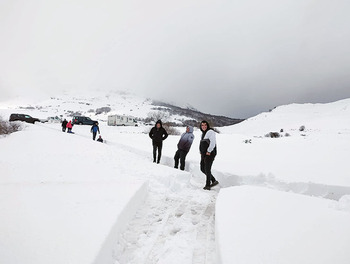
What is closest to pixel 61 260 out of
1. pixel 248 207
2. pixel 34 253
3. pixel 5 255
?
pixel 34 253

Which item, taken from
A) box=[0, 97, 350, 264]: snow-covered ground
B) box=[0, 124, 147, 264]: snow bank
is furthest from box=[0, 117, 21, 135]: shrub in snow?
box=[0, 124, 147, 264]: snow bank

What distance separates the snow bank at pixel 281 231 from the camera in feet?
7.33

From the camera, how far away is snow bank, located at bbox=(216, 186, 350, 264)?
223 centimetres

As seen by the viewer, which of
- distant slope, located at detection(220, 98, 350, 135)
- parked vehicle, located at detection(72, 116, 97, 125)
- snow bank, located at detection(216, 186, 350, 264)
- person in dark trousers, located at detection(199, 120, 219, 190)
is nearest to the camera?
snow bank, located at detection(216, 186, 350, 264)

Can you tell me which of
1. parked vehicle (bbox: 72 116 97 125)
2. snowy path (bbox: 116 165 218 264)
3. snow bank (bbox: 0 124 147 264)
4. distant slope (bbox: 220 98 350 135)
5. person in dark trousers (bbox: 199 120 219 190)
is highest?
distant slope (bbox: 220 98 350 135)

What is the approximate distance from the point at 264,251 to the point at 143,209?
8.38 ft

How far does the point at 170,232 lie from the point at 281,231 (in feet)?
5.34

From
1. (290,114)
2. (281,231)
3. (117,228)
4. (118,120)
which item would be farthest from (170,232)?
(290,114)

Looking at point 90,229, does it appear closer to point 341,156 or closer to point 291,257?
point 291,257

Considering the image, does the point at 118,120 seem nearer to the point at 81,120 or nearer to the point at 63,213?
the point at 81,120

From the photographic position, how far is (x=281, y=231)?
274 centimetres

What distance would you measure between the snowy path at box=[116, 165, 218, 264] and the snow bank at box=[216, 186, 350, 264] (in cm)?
35

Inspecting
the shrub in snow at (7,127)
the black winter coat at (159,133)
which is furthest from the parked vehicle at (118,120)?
the black winter coat at (159,133)

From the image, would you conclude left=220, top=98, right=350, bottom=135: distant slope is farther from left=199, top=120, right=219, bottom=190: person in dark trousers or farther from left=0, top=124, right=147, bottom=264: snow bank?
left=0, top=124, right=147, bottom=264: snow bank
